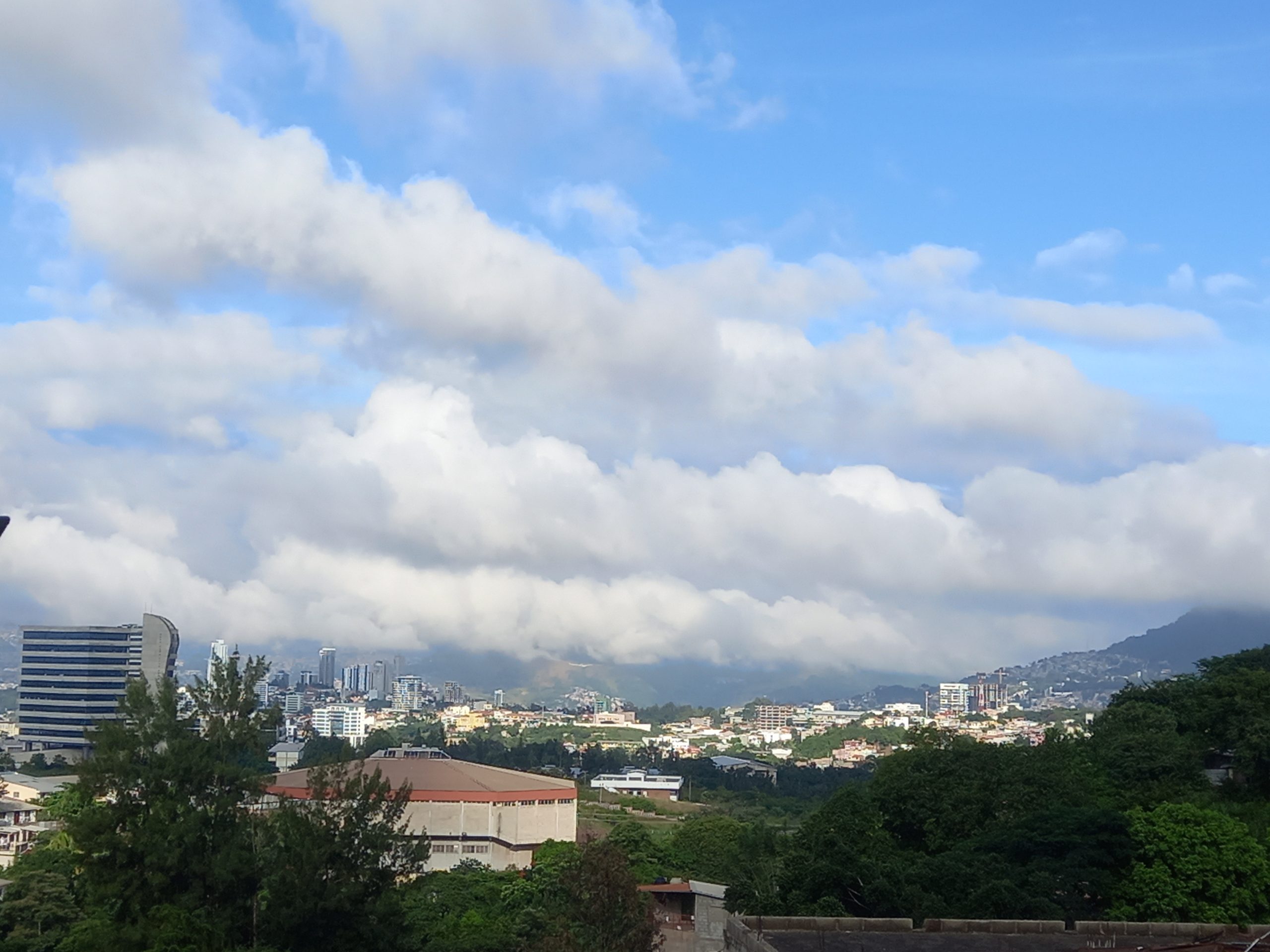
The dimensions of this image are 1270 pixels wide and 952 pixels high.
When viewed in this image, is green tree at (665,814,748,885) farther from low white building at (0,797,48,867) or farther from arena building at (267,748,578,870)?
low white building at (0,797,48,867)

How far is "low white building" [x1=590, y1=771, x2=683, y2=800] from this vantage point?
10931 centimetres

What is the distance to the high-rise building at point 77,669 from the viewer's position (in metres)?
140

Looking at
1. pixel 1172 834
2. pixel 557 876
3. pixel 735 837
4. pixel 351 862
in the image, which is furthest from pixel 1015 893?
pixel 735 837

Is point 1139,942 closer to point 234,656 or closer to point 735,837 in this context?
point 234,656

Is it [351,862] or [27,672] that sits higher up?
[27,672]

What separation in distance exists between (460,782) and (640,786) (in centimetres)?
4700

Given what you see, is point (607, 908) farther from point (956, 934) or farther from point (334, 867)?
point (956, 934)

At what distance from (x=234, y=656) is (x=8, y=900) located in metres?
16.0

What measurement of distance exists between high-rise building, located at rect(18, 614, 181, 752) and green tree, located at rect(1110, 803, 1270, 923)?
130 meters

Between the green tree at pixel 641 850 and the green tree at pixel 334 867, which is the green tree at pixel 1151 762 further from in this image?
the green tree at pixel 334 867

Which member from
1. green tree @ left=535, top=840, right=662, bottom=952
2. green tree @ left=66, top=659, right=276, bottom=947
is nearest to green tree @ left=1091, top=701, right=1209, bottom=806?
green tree @ left=535, top=840, right=662, bottom=952

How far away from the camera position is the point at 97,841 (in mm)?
22328

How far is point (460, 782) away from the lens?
2630 inches

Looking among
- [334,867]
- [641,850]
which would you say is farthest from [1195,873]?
[641,850]
